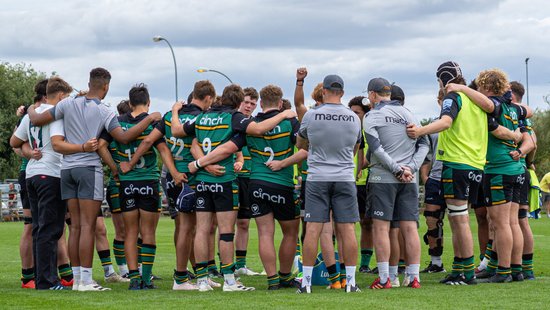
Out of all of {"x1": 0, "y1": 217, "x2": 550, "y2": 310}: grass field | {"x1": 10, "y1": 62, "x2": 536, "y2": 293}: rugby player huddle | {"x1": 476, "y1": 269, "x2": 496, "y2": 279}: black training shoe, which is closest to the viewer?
{"x1": 0, "y1": 217, "x2": 550, "y2": 310}: grass field

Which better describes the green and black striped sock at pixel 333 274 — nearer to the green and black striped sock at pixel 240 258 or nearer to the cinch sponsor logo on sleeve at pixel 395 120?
the cinch sponsor logo on sleeve at pixel 395 120

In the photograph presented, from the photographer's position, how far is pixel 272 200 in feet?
34.0

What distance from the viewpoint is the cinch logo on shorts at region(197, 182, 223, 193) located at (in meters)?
10.4

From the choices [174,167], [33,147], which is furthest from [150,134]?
[33,147]

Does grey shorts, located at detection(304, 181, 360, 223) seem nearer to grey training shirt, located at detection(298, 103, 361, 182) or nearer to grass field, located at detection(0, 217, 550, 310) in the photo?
grey training shirt, located at detection(298, 103, 361, 182)

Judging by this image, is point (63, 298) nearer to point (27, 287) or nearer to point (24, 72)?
point (27, 287)

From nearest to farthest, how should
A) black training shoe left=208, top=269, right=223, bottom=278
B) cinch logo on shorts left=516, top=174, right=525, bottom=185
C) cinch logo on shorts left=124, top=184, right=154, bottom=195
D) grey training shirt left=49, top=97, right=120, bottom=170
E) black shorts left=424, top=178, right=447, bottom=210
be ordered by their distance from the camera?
grey training shirt left=49, top=97, right=120, bottom=170
cinch logo on shorts left=124, top=184, right=154, bottom=195
cinch logo on shorts left=516, top=174, right=525, bottom=185
black shorts left=424, top=178, right=447, bottom=210
black training shoe left=208, top=269, right=223, bottom=278

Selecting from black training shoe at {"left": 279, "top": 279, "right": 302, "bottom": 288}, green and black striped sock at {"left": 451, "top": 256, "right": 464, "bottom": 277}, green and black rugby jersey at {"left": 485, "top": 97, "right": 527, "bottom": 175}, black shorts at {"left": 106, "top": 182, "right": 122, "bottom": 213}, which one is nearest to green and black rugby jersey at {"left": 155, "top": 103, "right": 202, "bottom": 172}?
black shorts at {"left": 106, "top": 182, "right": 122, "bottom": 213}

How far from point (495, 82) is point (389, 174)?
1828 millimetres

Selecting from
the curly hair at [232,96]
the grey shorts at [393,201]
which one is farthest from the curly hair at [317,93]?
the grey shorts at [393,201]

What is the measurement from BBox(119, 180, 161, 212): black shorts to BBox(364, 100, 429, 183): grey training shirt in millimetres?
2473

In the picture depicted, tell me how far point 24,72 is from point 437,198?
2500 inches

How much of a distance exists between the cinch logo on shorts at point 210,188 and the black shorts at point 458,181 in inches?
100

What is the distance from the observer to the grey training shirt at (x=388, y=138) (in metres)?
10.4
